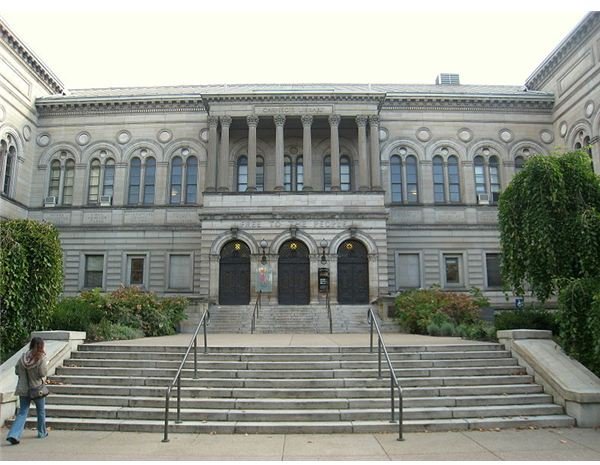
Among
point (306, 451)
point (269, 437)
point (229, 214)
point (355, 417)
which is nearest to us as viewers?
Answer: point (306, 451)

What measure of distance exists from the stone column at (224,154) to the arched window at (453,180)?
13.9m

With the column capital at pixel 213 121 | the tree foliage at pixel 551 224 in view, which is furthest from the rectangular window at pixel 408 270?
the tree foliage at pixel 551 224

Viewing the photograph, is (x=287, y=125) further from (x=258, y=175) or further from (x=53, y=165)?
(x=53, y=165)

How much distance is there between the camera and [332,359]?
12789mm

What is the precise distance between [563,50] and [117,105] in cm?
2811

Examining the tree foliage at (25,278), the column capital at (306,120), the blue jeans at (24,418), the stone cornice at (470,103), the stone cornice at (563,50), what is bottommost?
the blue jeans at (24,418)

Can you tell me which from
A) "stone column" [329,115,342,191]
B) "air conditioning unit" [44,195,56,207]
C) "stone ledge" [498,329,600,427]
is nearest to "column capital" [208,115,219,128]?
"stone column" [329,115,342,191]

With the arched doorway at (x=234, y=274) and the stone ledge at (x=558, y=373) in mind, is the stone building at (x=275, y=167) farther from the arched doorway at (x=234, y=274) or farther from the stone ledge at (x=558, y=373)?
the stone ledge at (x=558, y=373)

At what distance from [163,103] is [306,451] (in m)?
29.3

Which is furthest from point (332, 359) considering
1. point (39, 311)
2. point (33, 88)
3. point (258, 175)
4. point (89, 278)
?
point (33, 88)

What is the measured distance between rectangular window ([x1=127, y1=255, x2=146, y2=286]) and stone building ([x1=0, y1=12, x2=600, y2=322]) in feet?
0.22

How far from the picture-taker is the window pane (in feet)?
108

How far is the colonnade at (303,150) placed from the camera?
97.1 ft

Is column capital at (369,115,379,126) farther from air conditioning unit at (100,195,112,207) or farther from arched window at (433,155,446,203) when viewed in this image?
air conditioning unit at (100,195,112,207)
